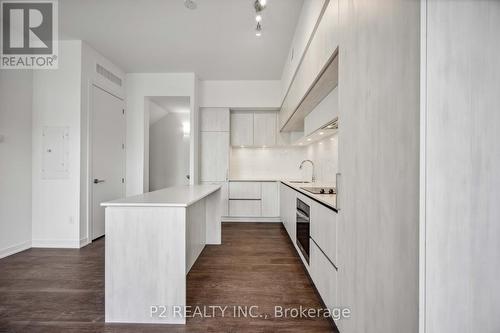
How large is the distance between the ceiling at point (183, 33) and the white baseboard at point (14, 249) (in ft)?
9.77

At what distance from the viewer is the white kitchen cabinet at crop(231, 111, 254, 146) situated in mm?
5238

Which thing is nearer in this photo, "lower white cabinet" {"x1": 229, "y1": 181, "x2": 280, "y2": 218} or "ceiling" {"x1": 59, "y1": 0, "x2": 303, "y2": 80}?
"ceiling" {"x1": 59, "y1": 0, "x2": 303, "y2": 80}

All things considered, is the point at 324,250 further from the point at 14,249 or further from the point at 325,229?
the point at 14,249

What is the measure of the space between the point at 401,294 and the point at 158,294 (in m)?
1.60

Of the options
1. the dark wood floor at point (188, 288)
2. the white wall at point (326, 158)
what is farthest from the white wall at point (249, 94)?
the dark wood floor at point (188, 288)

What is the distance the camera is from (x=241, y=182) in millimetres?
4969

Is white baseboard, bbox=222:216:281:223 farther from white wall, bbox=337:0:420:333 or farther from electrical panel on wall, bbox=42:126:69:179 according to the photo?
white wall, bbox=337:0:420:333

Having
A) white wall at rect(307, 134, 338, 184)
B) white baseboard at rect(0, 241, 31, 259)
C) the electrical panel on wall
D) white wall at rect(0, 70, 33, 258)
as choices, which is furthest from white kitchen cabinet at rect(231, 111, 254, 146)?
white baseboard at rect(0, 241, 31, 259)

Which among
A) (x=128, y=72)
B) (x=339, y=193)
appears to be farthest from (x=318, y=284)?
(x=128, y=72)

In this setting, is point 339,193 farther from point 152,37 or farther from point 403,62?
point 152,37

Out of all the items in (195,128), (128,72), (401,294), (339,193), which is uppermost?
(128,72)

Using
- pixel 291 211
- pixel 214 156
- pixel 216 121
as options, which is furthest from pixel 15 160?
pixel 291 211

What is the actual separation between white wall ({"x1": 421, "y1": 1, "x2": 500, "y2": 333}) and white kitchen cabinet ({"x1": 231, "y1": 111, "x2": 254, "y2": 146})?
4534 millimetres

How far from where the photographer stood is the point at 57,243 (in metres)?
3.45
